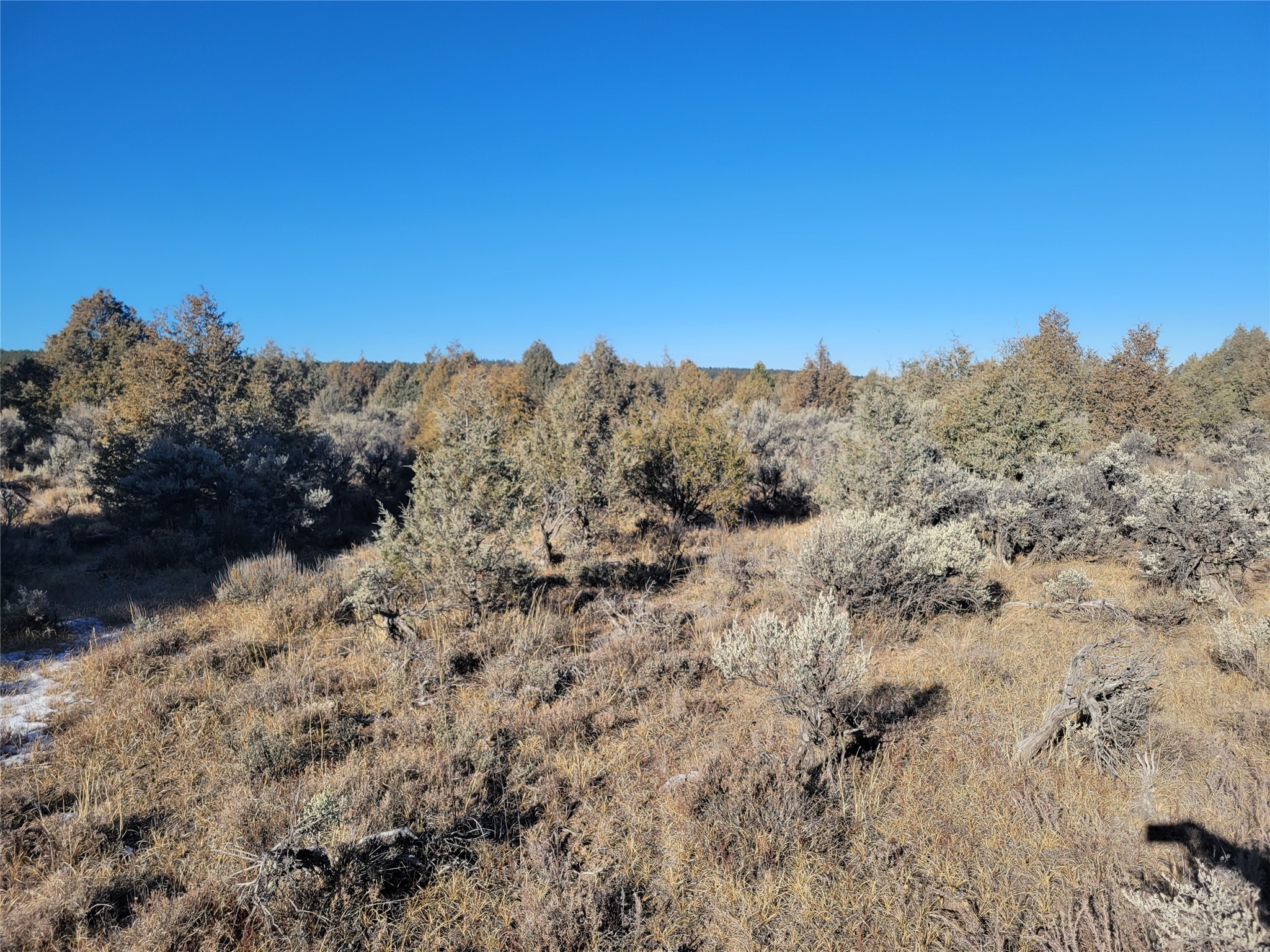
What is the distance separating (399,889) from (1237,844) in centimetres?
482

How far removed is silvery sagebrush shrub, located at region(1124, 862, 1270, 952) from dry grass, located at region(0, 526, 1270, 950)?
12.3 inches

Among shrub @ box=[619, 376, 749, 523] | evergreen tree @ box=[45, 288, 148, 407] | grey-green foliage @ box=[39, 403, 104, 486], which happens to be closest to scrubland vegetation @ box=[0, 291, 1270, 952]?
shrub @ box=[619, 376, 749, 523]

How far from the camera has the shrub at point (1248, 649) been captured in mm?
4961

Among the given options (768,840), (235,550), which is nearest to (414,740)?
(768,840)

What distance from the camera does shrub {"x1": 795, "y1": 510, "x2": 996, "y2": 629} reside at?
671 cm

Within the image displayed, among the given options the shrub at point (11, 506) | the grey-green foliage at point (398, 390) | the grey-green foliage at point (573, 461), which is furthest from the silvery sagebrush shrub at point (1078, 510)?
the grey-green foliage at point (398, 390)

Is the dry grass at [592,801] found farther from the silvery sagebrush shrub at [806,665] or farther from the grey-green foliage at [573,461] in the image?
the grey-green foliage at [573,461]

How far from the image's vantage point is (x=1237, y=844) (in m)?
3.13

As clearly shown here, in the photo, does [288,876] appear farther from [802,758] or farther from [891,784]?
[891,784]

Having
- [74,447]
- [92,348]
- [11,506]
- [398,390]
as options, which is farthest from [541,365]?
[11,506]

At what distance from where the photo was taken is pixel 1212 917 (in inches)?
87.4

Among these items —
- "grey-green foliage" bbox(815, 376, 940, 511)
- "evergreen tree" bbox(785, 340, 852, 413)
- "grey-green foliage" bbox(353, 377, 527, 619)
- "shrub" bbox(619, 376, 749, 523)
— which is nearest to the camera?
"grey-green foliage" bbox(353, 377, 527, 619)

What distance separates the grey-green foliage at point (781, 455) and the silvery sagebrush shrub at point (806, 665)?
10110 mm

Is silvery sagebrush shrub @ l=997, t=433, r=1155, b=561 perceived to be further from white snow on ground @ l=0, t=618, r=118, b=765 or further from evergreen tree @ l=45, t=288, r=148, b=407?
evergreen tree @ l=45, t=288, r=148, b=407
